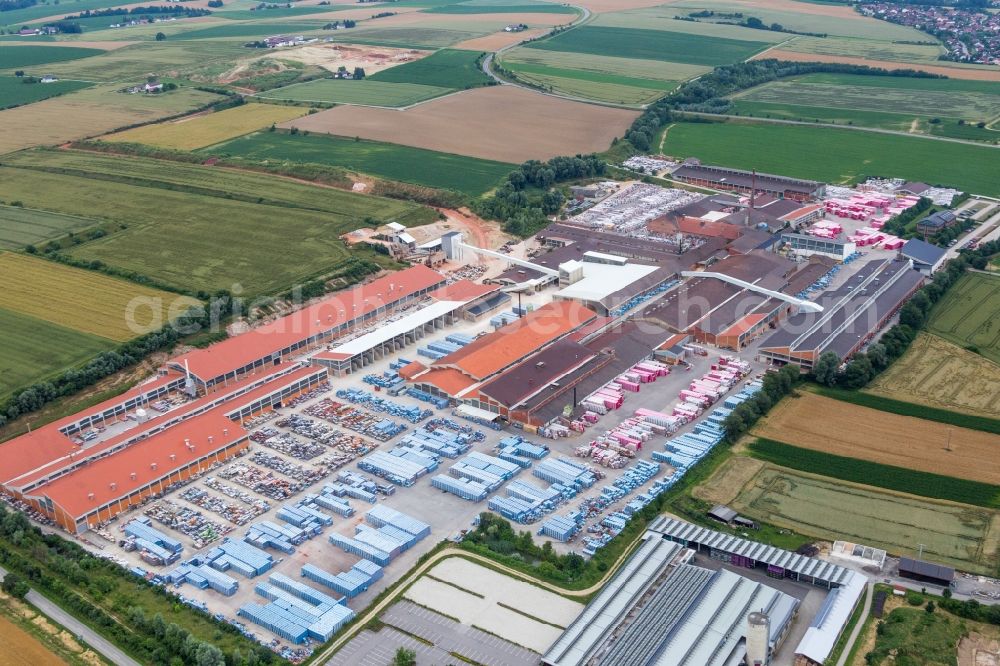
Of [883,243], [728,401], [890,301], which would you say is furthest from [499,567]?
[883,243]

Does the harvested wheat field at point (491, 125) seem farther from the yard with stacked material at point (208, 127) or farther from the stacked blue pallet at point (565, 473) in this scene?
the stacked blue pallet at point (565, 473)

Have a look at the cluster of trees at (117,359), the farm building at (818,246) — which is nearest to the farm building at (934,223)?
the farm building at (818,246)

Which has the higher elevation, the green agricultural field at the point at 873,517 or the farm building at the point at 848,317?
the farm building at the point at 848,317

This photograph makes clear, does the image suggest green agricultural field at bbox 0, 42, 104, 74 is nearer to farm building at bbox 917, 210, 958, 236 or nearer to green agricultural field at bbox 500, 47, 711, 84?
green agricultural field at bbox 500, 47, 711, 84

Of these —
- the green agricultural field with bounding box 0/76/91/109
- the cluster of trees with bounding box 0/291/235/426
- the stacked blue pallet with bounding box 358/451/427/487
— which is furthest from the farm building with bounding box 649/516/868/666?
the green agricultural field with bounding box 0/76/91/109

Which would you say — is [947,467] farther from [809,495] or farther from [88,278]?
[88,278]

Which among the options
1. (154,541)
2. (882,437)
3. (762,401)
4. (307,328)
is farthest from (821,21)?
(154,541)

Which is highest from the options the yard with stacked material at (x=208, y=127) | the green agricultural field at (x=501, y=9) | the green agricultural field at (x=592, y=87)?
the green agricultural field at (x=501, y=9)
